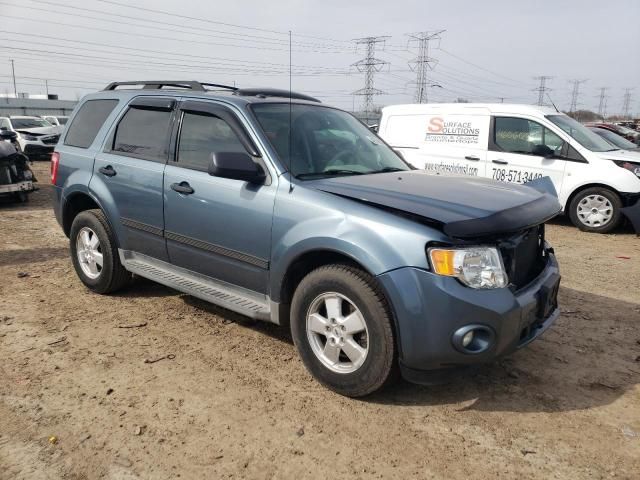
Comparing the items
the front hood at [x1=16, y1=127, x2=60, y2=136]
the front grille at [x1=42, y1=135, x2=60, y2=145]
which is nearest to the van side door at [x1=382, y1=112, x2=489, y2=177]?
the front grille at [x1=42, y1=135, x2=60, y2=145]

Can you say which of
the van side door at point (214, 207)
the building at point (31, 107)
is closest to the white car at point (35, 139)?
the van side door at point (214, 207)

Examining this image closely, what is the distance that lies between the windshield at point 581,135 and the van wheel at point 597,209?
75cm

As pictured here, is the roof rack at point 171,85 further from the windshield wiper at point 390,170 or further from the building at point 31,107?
the building at point 31,107

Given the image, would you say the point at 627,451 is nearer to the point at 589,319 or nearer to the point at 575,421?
the point at 575,421

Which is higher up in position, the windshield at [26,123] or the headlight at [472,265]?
the windshield at [26,123]

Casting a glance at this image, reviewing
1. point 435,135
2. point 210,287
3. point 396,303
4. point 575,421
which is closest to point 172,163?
point 210,287

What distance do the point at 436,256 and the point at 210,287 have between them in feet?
6.08

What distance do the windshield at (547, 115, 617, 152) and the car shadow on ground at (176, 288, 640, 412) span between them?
4.75 m

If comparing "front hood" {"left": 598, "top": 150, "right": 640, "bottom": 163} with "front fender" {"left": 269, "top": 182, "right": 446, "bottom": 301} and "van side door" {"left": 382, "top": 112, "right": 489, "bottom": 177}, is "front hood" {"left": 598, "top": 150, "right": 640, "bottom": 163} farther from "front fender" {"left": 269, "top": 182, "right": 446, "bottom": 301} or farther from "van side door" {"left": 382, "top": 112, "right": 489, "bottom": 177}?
"front fender" {"left": 269, "top": 182, "right": 446, "bottom": 301}

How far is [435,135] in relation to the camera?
9.71 m

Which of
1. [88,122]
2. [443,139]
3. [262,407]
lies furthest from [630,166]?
[88,122]

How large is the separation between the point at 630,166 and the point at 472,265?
6910mm

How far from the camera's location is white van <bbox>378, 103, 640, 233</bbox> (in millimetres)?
8266

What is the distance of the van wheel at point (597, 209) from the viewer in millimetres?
8297
